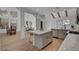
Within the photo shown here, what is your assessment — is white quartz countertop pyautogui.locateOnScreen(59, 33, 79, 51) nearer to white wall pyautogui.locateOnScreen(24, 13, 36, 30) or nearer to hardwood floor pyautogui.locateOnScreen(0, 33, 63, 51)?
hardwood floor pyautogui.locateOnScreen(0, 33, 63, 51)

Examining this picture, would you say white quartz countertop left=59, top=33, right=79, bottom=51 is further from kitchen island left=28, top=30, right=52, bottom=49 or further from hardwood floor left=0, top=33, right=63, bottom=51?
kitchen island left=28, top=30, right=52, bottom=49

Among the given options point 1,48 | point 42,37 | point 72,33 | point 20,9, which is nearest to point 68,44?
point 72,33

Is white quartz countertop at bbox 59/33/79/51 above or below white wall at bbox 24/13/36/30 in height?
below

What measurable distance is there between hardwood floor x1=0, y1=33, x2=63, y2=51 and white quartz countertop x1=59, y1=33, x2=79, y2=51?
82 mm

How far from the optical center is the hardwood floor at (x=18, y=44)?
6.47ft

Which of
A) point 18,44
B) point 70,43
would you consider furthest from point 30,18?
point 70,43

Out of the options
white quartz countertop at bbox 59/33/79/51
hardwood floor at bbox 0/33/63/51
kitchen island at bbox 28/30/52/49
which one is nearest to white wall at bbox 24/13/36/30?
kitchen island at bbox 28/30/52/49

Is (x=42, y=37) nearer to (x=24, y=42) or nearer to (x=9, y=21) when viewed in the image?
(x=24, y=42)

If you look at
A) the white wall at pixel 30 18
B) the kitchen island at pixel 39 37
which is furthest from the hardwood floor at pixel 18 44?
the white wall at pixel 30 18

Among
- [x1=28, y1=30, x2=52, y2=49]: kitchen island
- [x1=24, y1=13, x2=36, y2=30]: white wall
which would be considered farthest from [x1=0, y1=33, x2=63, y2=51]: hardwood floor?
[x1=24, y1=13, x2=36, y2=30]: white wall

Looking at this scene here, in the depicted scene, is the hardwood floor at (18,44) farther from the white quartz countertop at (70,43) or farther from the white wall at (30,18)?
the white wall at (30,18)

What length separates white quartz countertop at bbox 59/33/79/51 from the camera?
77.7 inches
